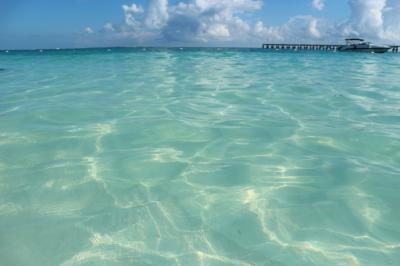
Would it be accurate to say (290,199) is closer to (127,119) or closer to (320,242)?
(320,242)

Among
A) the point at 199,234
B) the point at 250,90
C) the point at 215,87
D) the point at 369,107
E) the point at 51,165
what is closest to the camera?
the point at 199,234

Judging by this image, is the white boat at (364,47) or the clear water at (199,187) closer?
the clear water at (199,187)

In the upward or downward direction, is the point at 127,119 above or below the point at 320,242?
above

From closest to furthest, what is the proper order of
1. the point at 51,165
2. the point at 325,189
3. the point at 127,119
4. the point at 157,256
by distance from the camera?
the point at 157,256
the point at 325,189
the point at 51,165
the point at 127,119

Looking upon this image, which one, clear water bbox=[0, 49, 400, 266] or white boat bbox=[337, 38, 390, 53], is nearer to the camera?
clear water bbox=[0, 49, 400, 266]

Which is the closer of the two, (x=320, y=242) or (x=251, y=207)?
(x=320, y=242)

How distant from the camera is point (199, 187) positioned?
4375 mm

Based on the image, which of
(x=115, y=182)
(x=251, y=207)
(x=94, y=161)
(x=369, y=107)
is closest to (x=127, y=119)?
(x=94, y=161)

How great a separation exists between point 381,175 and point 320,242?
206 cm

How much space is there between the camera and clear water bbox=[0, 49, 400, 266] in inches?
126

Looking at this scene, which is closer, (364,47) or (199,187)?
(199,187)

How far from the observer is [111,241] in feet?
10.7

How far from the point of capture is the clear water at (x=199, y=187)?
3189 millimetres

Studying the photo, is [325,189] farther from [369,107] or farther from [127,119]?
[369,107]
